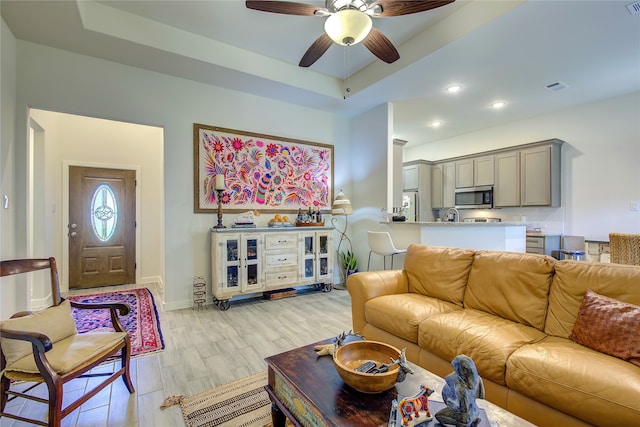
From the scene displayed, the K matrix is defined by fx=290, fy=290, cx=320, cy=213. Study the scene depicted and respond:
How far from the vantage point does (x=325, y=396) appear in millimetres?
1188

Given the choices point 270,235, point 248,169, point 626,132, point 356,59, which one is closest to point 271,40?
point 356,59

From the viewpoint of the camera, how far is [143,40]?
118 inches

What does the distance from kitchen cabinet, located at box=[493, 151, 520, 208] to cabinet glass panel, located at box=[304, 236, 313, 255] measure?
3.73 metres

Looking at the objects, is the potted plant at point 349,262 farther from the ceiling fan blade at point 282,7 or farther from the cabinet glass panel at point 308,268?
the ceiling fan blade at point 282,7

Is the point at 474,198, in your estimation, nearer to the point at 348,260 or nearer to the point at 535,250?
the point at 535,250

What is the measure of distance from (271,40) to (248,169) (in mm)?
1646

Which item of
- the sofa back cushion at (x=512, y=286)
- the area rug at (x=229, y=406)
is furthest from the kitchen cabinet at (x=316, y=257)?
the sofa back cushion at (x=512, y=286)

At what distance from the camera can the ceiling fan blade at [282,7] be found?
7.02ft

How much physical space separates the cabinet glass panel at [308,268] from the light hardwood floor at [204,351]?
33 cm

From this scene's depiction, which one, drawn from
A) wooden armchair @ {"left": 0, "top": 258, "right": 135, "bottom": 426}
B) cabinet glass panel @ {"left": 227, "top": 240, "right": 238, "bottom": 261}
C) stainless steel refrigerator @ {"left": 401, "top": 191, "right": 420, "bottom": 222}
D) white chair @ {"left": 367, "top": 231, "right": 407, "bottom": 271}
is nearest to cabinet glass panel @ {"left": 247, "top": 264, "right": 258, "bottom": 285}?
cabinet glass panel @ {"left": 227, "top": 240, "right": 238, "bottom": 261}

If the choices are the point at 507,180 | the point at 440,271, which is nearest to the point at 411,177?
the point at 507,180

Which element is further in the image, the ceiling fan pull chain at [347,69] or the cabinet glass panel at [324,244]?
the cabinet glass panel at [324,244]

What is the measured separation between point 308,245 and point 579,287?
3055 mm

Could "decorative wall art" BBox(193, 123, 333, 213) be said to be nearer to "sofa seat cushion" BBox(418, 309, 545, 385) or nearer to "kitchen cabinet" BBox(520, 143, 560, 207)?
"sofa seat cushion" BBox(418, 309, 545, 385)
